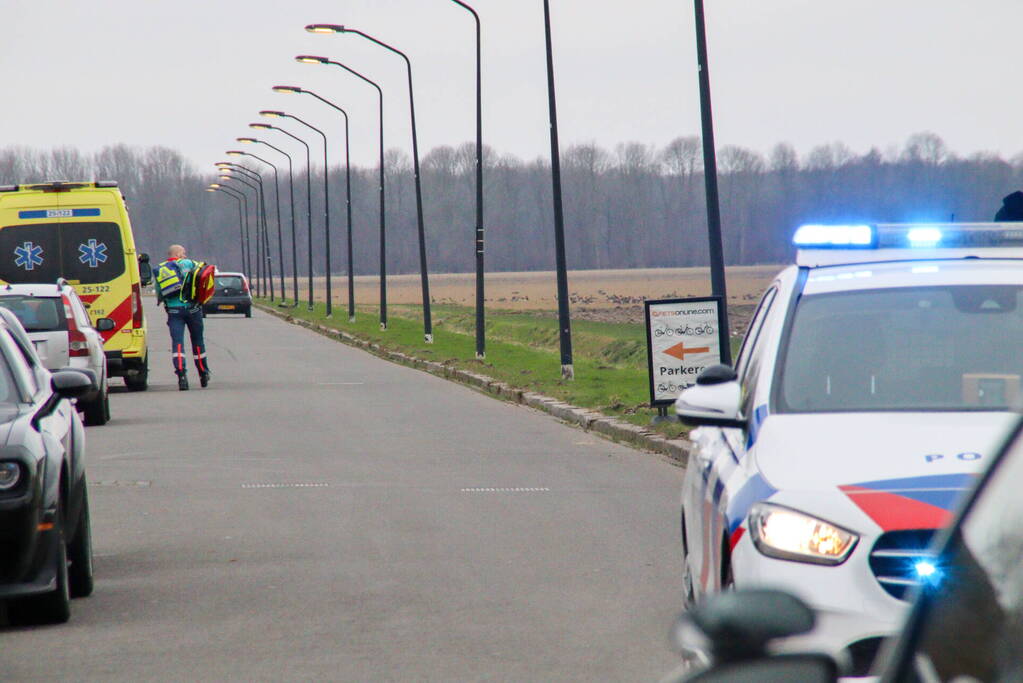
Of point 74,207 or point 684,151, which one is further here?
point 684,151

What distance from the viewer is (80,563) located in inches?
318

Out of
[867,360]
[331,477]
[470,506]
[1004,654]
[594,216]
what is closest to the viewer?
[1004,654]

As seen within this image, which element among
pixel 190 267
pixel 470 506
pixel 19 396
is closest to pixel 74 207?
pixel 190 267

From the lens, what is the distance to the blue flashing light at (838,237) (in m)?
6.47

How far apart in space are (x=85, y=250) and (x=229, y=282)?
39130mm

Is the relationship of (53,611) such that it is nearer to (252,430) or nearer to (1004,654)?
(1004,654)

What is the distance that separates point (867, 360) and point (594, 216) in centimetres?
18493

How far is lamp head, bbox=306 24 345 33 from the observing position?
1330 inches

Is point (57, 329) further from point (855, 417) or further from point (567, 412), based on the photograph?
point (855, 417)

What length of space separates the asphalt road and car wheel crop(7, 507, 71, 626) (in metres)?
0.10

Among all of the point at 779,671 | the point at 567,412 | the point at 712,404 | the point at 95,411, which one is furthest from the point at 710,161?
the point at 779,671

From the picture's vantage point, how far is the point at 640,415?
17609 mm

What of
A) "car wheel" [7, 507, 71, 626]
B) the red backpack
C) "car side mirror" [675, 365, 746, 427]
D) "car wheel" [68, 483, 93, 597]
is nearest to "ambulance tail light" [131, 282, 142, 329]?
the red backpack

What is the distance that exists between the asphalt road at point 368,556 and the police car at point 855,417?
3.74ft
